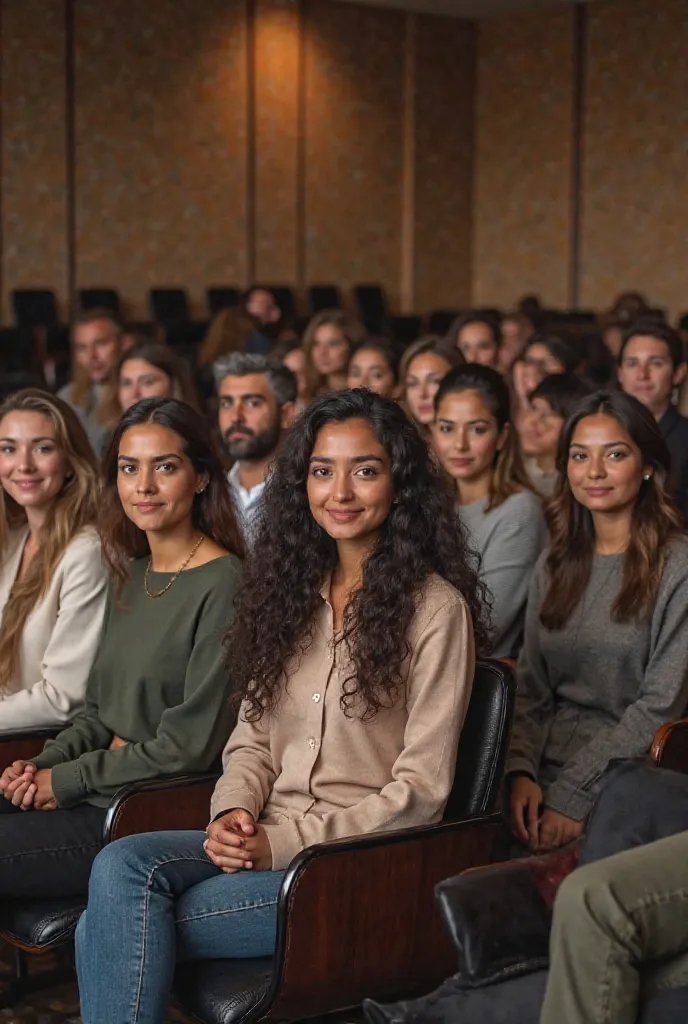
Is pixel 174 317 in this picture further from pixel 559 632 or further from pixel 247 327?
pixel 559 632

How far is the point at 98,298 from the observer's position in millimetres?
11016

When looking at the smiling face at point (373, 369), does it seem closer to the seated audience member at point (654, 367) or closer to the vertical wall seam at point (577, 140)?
the seated audience member at point (654, 367)

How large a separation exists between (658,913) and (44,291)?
9.57 m

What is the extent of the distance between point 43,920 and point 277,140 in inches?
413

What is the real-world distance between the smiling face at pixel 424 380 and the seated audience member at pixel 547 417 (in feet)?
1.15

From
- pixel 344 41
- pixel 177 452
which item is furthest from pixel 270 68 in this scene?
pixel 177 452

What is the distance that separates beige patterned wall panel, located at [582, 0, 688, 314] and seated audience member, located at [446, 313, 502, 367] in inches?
226

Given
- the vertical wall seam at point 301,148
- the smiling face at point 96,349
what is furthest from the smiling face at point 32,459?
the vertical wall seam at point 301,148

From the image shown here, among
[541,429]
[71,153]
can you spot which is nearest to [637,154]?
[71,153]

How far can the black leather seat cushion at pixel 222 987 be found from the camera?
231 cm

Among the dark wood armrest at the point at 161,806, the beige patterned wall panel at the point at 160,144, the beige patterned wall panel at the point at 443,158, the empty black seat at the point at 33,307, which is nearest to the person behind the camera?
the dark wood armrest at the point at 161,806

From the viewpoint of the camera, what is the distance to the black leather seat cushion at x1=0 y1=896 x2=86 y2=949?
2.71 metres

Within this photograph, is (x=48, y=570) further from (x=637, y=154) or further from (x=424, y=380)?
(x=637, y=154)

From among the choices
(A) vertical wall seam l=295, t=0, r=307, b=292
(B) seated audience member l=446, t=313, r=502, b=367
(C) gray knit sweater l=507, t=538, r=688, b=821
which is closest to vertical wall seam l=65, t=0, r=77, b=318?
(A) vertical wall seam l=295, t=0, r=307, b=292
